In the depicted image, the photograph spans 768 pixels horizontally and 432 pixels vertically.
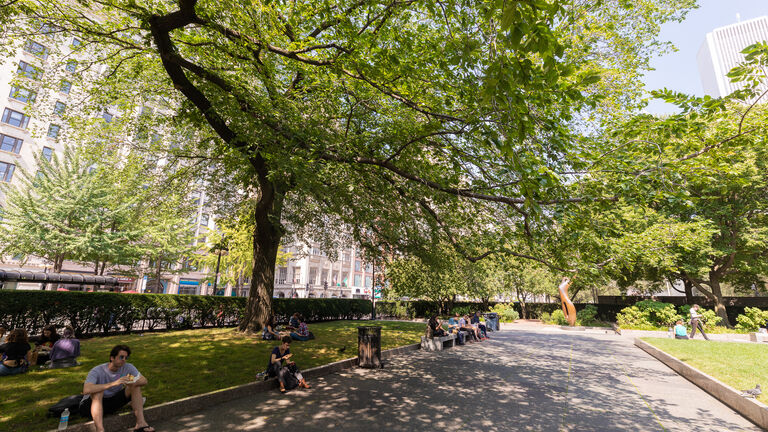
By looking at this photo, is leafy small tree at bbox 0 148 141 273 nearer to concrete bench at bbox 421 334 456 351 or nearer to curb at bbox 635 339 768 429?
concrete bench at bbox 421 334 456 351

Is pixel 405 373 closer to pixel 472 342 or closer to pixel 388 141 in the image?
pixel 388 141

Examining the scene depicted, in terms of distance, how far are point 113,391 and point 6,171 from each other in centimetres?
4134

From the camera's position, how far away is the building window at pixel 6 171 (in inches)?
1253

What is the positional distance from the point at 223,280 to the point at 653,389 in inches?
1392

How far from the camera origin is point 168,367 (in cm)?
851

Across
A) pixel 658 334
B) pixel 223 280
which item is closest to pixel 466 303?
pixel 658 334

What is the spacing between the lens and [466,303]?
39688mm

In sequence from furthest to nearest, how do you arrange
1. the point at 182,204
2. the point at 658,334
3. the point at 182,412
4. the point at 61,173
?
the point at 61,173, the point at 658,334, the point at 182,204, the point at 182,412

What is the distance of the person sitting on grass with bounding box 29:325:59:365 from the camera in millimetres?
8133

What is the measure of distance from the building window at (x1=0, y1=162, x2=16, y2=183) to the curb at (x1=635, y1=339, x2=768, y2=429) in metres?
49.0

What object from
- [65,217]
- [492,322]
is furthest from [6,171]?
[492,322]

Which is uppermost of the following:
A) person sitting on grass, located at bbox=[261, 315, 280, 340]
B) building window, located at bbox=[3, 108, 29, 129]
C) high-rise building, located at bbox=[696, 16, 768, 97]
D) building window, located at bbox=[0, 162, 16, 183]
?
high-rise building, located at bbox=[696, 16, 768, 97]

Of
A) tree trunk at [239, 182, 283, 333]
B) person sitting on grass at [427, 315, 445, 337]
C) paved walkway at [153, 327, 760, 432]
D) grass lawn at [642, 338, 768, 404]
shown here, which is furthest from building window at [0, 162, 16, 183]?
grass lawn at [642, 338, 768, 404]

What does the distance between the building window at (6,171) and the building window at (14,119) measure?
393 centimetres
